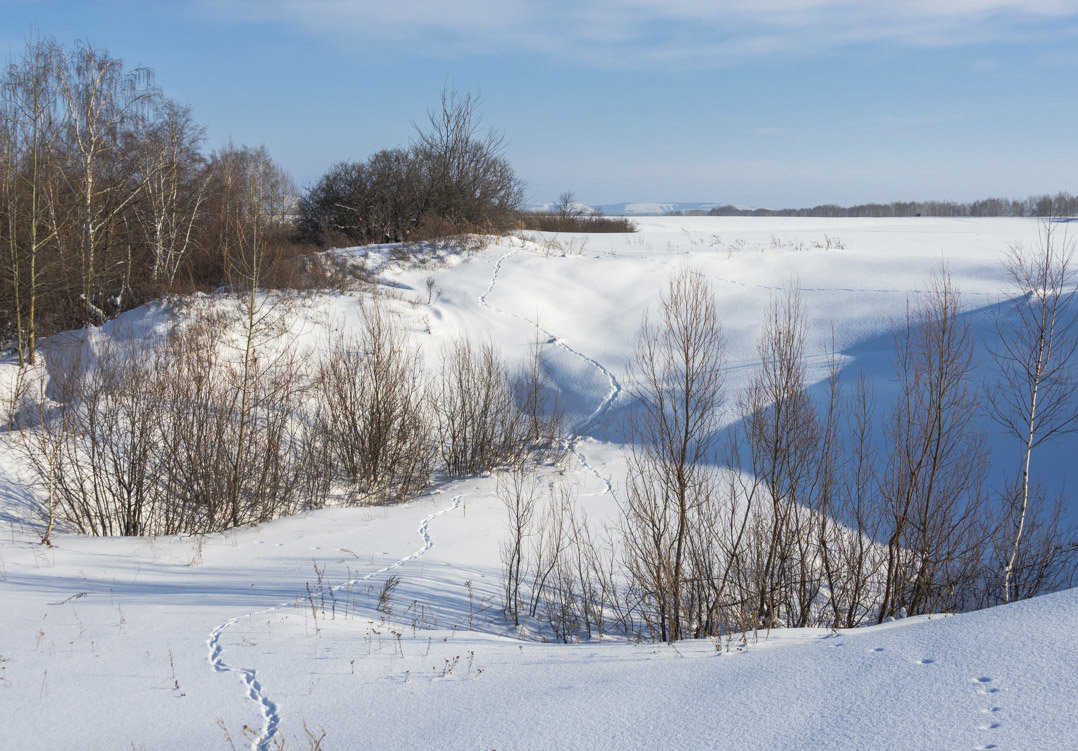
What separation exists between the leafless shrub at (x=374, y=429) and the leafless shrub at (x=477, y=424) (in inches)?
32.3

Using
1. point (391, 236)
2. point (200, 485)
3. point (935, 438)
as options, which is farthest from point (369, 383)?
point (391, 236)

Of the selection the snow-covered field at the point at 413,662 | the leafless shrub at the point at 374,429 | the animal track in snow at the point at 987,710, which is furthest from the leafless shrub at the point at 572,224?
the animal track in snow at the point at 987,710

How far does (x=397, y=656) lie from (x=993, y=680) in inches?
152

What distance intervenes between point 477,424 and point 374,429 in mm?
2031

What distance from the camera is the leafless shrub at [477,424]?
46.2 feet

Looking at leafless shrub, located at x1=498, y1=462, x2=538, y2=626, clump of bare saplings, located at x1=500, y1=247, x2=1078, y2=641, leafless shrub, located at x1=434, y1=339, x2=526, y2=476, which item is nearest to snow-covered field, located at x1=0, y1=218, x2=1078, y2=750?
leafless shrub, located at x1=498, y1=462, x2=538, y2=626

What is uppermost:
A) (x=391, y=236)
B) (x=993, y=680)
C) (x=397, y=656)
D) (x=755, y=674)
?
(x=391, y=236)

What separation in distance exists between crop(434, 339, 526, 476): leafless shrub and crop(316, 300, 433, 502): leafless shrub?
819 mm

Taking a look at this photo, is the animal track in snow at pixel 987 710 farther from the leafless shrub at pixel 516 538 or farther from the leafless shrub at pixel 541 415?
the leafless shrub at pixel 541 415

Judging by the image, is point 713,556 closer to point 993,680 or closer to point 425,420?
point 993,680

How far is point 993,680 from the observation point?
12.5 ft

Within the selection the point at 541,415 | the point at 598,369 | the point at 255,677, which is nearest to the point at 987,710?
the point at 255,677

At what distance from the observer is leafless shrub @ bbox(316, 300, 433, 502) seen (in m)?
13.1

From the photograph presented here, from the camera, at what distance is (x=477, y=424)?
14.1m
